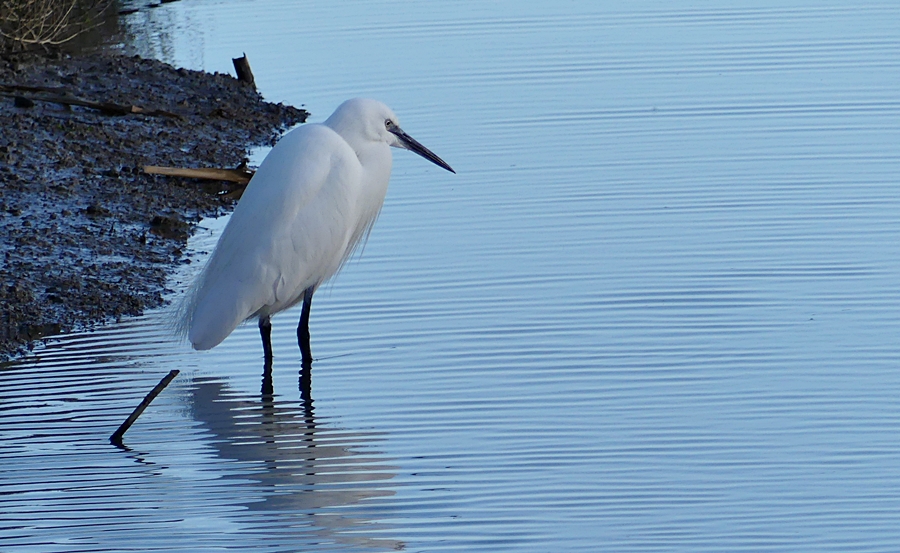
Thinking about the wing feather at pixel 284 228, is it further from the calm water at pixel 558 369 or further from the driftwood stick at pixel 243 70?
the driftwood stick at pixel 243 70

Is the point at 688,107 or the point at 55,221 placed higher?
the point at 688,107

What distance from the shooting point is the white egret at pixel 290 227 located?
6.43 m

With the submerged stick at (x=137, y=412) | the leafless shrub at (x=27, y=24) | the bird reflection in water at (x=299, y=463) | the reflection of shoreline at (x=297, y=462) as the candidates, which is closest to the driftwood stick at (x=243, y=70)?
the leafless shrub at (x=27, y=24)

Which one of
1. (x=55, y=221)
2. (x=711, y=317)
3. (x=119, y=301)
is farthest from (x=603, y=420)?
(x=55, y=221)

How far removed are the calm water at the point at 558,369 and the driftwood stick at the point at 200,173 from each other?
1144 mm

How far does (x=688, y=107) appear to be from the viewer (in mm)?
11070

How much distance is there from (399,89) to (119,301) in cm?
537

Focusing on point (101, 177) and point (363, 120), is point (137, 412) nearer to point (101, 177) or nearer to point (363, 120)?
point (363, 120)

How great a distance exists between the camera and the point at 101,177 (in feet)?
30.2

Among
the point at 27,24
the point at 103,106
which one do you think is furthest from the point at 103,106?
the point at 27,24

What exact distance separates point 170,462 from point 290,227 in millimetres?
1492

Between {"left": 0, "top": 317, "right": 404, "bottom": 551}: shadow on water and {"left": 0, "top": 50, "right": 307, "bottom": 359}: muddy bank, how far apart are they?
1.66 feet

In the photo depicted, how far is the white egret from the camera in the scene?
21.1 ft

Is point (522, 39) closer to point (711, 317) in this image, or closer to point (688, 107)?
point (688, 107)
